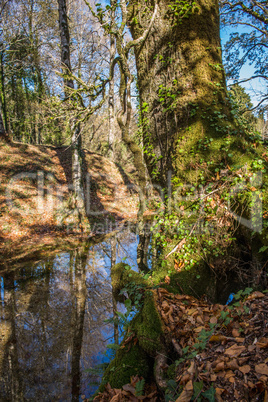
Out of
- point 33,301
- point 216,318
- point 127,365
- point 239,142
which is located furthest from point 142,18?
point 33,301

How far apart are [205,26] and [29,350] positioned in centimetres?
631

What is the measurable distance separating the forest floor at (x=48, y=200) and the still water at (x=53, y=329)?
1.56 meters

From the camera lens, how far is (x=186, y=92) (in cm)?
392

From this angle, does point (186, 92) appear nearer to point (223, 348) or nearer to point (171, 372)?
point (223, 348)

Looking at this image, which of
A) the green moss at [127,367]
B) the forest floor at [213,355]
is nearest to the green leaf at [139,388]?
the forest floor at [213,355]

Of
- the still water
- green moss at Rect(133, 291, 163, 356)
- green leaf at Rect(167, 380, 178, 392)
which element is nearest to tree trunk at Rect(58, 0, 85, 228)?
the still water

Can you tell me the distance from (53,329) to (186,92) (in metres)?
4.83

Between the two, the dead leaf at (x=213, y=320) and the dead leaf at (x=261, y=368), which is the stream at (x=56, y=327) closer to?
the dead leaf at (x=213, y=320)

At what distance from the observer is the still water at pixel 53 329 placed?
10.4 feet

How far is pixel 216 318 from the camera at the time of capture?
A: 7.33ft

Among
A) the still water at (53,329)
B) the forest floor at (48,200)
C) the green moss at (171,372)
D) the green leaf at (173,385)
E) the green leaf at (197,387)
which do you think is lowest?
the still water at (53,329)

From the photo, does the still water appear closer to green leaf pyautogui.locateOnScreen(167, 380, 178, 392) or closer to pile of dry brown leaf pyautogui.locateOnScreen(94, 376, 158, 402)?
pile of dry brown leaf pyautogui.locateOnScreen(94, 376, 158, 402)

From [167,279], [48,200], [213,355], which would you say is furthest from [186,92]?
[48,200]

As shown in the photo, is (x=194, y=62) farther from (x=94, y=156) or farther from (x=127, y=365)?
(x=94, y=156)
